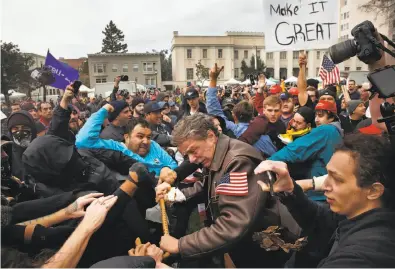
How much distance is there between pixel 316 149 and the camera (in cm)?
280

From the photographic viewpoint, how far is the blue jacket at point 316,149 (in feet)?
9.19

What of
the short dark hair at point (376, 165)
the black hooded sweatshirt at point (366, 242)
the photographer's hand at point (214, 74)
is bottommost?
the black hooded sweatshirt at point (366, 242)

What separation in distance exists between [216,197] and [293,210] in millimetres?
459

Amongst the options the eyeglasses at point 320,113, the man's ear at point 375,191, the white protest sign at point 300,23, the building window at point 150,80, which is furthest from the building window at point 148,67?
the man's ear at point 375,191

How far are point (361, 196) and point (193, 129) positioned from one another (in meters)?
1.00

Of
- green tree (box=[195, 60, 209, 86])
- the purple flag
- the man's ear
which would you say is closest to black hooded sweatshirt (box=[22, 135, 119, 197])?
the man's ear

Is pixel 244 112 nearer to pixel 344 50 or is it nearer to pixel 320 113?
pixel 320 113

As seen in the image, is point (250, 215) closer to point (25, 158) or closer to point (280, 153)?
point (280, 153)

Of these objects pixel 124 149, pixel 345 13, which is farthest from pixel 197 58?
pixel 124 149

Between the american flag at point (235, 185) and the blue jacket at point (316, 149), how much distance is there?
117 centimetres

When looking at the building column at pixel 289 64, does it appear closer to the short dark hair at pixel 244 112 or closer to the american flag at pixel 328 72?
the american flag at pixel 328 72

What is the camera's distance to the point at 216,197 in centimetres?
197

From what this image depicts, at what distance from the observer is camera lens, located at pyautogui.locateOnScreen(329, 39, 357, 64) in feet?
5.95

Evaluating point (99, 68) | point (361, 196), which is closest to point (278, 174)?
point (361, 196)
